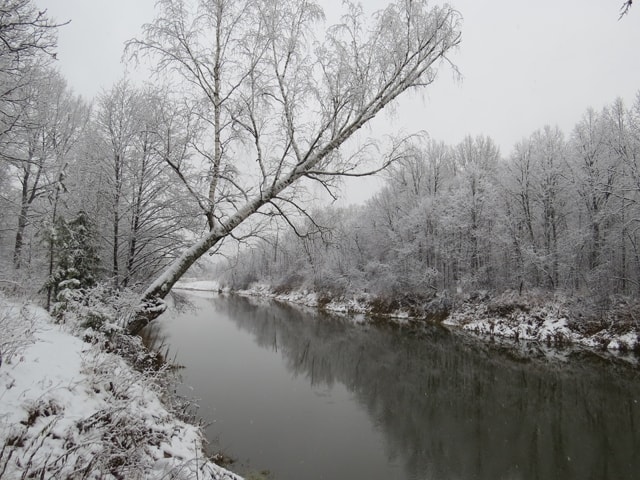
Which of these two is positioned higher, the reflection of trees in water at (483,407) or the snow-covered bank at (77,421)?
the snow-covered bank at (77,421)

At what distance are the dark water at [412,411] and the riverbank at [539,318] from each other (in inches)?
106

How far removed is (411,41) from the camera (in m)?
4.98

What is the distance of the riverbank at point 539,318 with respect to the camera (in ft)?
55.3

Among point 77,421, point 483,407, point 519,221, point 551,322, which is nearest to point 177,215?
point 77,421

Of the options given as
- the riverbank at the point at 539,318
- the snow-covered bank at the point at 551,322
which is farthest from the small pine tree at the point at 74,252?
the snow-covered bank at the point at 551,322

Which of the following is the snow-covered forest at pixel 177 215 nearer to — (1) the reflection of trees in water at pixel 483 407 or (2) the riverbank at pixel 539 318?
(2) the riverbank at pixel 539 318

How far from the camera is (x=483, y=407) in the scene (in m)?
9.95

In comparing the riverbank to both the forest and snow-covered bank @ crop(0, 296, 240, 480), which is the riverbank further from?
snow-covered bank @ crop(0, 296, 240, 480)

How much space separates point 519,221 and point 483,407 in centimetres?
2027

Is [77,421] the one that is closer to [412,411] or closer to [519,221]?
[412,411]

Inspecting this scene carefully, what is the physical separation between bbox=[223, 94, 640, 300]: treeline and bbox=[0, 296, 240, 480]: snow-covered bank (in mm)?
8470

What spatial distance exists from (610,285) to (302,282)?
1446 inches

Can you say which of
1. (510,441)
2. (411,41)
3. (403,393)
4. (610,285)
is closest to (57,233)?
(411,41)

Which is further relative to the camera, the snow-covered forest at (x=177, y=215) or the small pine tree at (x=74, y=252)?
the small pine tree at (x=74, y=252)
